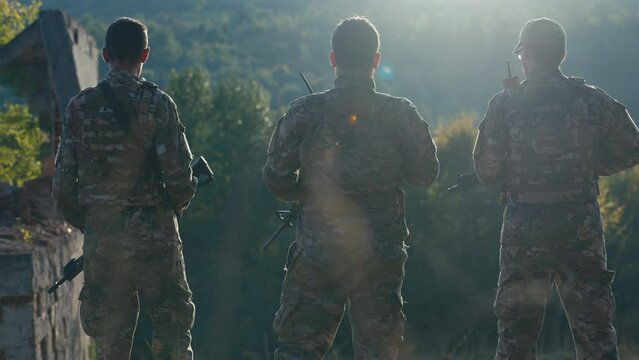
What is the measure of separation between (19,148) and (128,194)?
78.2ft

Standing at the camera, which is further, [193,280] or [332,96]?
[193,280]

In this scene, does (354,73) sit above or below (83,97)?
above

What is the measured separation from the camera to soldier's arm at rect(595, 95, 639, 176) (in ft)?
15.3

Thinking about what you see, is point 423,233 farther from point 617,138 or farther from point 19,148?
point 617,138

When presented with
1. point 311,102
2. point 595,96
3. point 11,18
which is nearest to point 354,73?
point 311,102

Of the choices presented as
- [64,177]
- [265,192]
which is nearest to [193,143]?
[265,192]

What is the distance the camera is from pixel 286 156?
14.0 feet

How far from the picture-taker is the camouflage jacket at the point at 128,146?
176 inches

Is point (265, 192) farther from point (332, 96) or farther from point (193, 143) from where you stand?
point (332, 96)

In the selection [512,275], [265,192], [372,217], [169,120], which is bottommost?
[265,192]

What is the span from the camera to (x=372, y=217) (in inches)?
164

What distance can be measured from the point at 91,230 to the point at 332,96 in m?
1.45

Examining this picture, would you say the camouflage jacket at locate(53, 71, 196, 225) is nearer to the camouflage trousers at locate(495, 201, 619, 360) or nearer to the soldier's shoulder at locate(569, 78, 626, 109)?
the camouflage trousers at locate(495, 201, 619, 360)

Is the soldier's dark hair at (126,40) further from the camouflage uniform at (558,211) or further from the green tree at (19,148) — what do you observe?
the green tree at (19,148)
